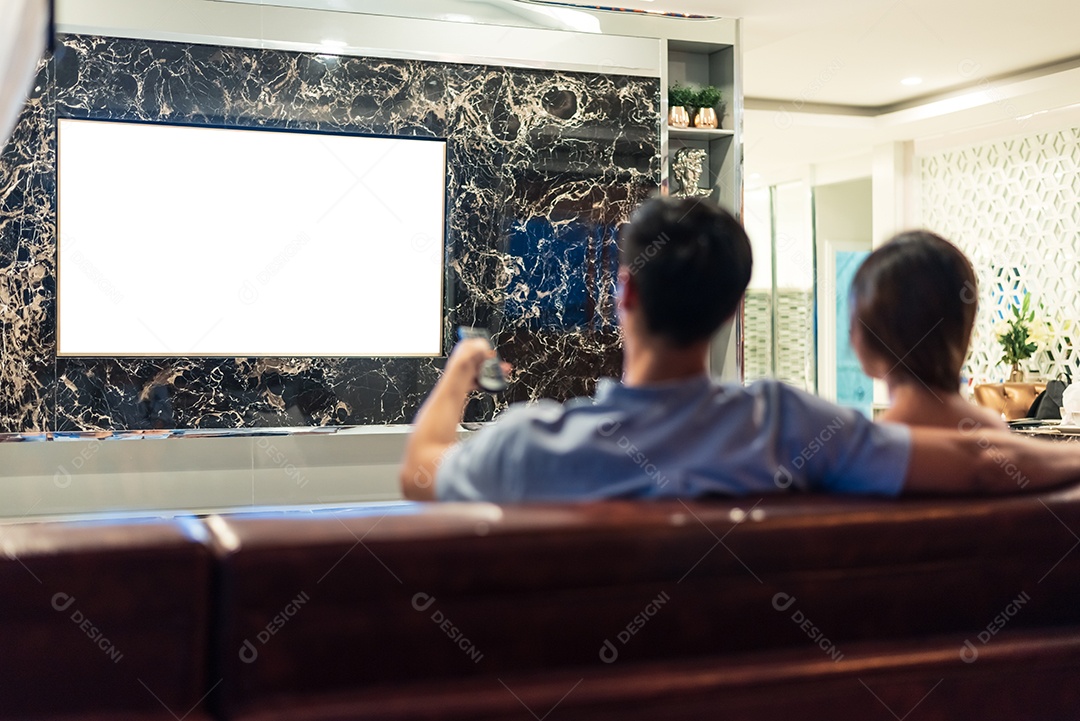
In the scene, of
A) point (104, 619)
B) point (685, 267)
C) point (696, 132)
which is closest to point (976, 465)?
point (685, 267)

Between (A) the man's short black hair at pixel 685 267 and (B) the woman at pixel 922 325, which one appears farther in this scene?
(B) the woman at pixel 922 325

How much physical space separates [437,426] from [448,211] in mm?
3592

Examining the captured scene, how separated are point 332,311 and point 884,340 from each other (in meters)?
3.50

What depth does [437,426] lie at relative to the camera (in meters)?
1.42

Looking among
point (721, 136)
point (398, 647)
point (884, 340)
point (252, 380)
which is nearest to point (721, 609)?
point (398, 647)

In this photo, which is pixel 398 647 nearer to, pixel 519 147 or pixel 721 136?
pixel 519 147

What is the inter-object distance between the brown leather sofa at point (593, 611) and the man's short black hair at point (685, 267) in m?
0.28

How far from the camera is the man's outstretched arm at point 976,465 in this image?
1.29m

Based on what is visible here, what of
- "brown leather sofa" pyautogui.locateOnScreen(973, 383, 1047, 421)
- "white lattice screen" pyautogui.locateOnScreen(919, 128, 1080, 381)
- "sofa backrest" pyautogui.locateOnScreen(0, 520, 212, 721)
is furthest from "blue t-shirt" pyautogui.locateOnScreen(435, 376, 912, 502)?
"white lattice screen" pyautogui.locateOnScreen(919, 128, 1080, 381)

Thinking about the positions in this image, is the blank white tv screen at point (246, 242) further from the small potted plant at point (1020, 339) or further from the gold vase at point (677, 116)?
the small potted plant at point (1020, 339)

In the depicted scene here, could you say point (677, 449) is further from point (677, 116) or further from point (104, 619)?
point (677, 116)

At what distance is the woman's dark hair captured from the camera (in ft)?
5.20

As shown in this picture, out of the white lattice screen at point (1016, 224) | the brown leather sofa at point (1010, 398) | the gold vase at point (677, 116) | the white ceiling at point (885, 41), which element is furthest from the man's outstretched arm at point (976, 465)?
the white lattice screen at point (1016, 224)

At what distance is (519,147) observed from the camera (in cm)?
500
